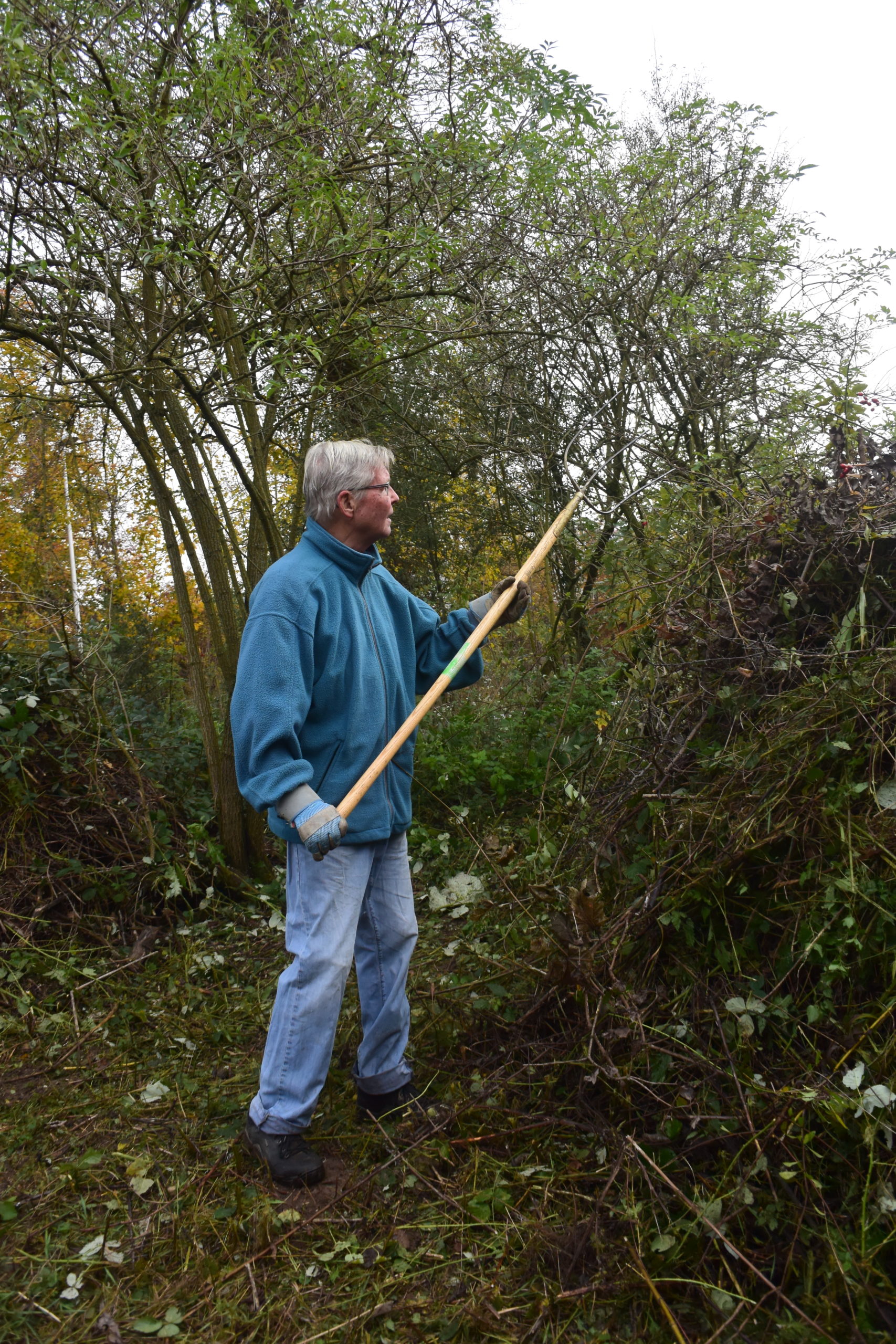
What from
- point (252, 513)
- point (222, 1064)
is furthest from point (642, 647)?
point (252, 513)

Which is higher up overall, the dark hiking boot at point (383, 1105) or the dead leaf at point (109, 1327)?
the dead leaf at point (109, 1327)

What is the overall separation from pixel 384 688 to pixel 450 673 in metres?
0.22

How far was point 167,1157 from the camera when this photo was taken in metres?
3.00

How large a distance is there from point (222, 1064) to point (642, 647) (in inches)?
86.2

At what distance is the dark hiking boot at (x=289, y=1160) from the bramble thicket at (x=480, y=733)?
0.20ft

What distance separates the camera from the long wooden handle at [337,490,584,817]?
2.74 metres

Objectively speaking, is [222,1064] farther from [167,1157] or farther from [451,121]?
[451,121]

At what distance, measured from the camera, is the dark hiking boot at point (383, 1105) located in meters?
3.08

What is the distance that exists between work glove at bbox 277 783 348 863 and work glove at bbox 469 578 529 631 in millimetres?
863

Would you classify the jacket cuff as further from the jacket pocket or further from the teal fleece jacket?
the jacket pocket

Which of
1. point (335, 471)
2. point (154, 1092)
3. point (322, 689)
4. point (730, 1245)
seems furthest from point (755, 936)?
point (154, 1092)

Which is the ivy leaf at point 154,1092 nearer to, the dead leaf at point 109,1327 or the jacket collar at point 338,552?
the dead leaf at point 109,1327

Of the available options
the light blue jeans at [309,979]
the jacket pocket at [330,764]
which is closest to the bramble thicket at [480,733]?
the light blue jeans at [309,979]

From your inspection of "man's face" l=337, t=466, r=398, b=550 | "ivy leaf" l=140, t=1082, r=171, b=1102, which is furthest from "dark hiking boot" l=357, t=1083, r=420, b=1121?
"man's face" l=337, t=466, r=398, b=550
